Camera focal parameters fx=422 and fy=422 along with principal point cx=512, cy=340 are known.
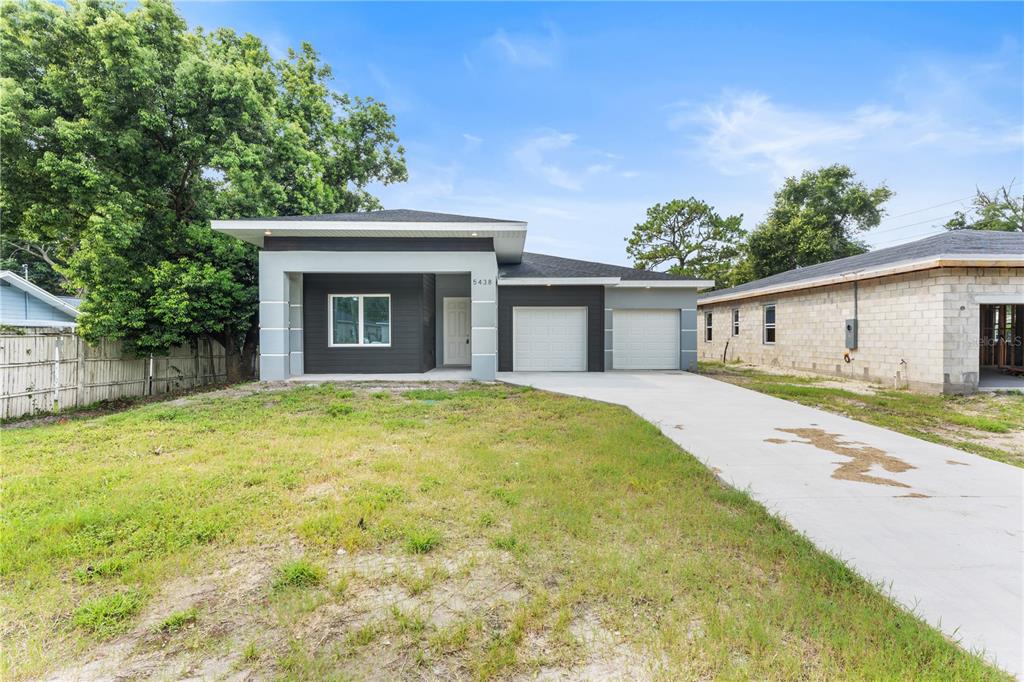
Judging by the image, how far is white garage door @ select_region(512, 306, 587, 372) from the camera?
1272 centimetres

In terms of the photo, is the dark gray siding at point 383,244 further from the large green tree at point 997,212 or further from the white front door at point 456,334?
the large green tree at point 997,212

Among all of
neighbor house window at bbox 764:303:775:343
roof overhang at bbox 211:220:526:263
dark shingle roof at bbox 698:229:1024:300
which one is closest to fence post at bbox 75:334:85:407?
roof overhang at bbox 211:220:526:263

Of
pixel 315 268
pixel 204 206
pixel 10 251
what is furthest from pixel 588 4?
pixel 10 251

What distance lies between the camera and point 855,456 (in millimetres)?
4500

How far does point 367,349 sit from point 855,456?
33.1ft

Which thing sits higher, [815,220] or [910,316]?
[815,220]

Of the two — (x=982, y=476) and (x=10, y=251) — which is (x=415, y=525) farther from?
(x=10, y=251)

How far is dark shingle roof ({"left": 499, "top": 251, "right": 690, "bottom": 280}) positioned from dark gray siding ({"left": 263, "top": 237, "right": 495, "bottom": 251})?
2.54 meters

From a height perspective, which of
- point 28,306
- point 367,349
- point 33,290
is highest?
point 33,290

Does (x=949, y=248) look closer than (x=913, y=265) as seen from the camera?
No

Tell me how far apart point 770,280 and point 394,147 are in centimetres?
1790

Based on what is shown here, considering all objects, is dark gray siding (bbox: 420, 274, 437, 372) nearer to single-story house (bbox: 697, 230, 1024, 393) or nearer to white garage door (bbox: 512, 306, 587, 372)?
white garage door (bbox: 512, 306, 587, 372)

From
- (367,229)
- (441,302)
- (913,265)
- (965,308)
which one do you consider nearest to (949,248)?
(913,265)

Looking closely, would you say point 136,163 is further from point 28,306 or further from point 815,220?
point 815,220
